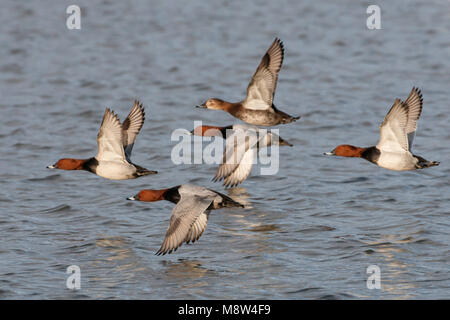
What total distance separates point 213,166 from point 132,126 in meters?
3.99

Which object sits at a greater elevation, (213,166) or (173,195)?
(173,195)

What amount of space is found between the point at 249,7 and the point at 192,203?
76.3 feet

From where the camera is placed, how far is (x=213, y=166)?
763 inches

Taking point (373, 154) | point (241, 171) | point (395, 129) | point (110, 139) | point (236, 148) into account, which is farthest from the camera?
point (241, 171)

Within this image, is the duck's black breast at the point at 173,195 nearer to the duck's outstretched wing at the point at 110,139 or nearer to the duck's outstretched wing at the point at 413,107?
the duck's outstretched wing at the point at 110,139

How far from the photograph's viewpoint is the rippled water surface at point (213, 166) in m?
13.2

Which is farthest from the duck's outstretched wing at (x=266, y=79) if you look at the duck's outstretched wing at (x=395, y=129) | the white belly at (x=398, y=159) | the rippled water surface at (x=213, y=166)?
the white belly at (x=398, y=159)

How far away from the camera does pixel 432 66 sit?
28.0 metres

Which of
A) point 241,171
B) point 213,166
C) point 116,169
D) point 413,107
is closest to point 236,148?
point 241,171

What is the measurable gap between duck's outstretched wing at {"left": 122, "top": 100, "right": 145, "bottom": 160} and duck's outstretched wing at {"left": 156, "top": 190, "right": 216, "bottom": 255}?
1.83 meters

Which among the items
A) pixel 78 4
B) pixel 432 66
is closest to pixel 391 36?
pixel 432 66

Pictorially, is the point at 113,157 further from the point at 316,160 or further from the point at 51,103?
the point at 51,103

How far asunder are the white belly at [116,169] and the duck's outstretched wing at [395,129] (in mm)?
4281

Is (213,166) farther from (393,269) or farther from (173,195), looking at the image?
(393,269)
